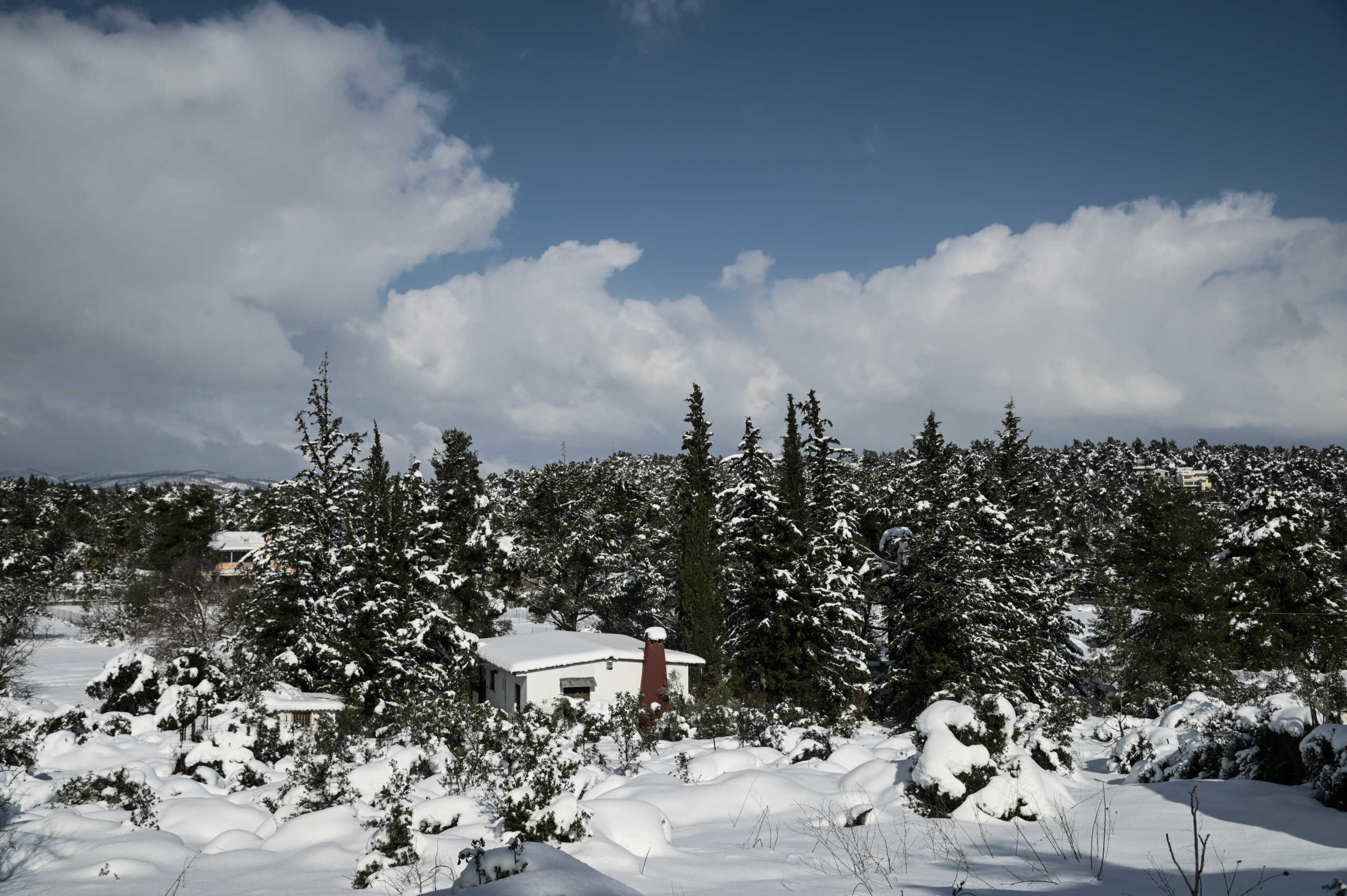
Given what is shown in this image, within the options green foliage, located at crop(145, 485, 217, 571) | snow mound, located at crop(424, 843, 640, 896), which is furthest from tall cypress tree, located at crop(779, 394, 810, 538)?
green foliage, located at crop(145, 485, 217, 571)

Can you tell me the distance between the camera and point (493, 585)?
142 ft

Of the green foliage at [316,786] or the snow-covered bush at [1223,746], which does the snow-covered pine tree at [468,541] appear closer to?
the green foliage at [316,786]

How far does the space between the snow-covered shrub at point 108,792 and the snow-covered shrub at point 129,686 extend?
12321mm

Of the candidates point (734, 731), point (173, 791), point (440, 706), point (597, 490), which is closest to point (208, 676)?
point (440, 706)

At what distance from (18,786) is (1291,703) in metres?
21.4

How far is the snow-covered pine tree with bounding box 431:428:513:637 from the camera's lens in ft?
125

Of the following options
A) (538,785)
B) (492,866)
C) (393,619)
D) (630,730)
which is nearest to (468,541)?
(393,619)

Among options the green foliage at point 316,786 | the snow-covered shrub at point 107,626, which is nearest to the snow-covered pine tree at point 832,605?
the green foliage at point 316,786

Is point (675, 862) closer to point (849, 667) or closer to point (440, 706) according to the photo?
point (440, 706)

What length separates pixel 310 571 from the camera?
31.7m

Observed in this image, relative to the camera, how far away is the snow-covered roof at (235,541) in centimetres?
7000

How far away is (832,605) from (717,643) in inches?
239

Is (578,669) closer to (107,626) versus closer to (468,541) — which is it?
(468,541)

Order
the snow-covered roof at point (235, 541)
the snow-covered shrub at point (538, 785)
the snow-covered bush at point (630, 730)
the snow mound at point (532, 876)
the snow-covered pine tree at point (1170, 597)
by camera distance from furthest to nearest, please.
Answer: the snow-covered roof at point (235, 541) < the snow-covered pine tree at point (1170, 597) < the snow-covered bush at point (630, 730) < the snow-covered shrub at point (538, 785) < the snow mound at point (532, 876)
